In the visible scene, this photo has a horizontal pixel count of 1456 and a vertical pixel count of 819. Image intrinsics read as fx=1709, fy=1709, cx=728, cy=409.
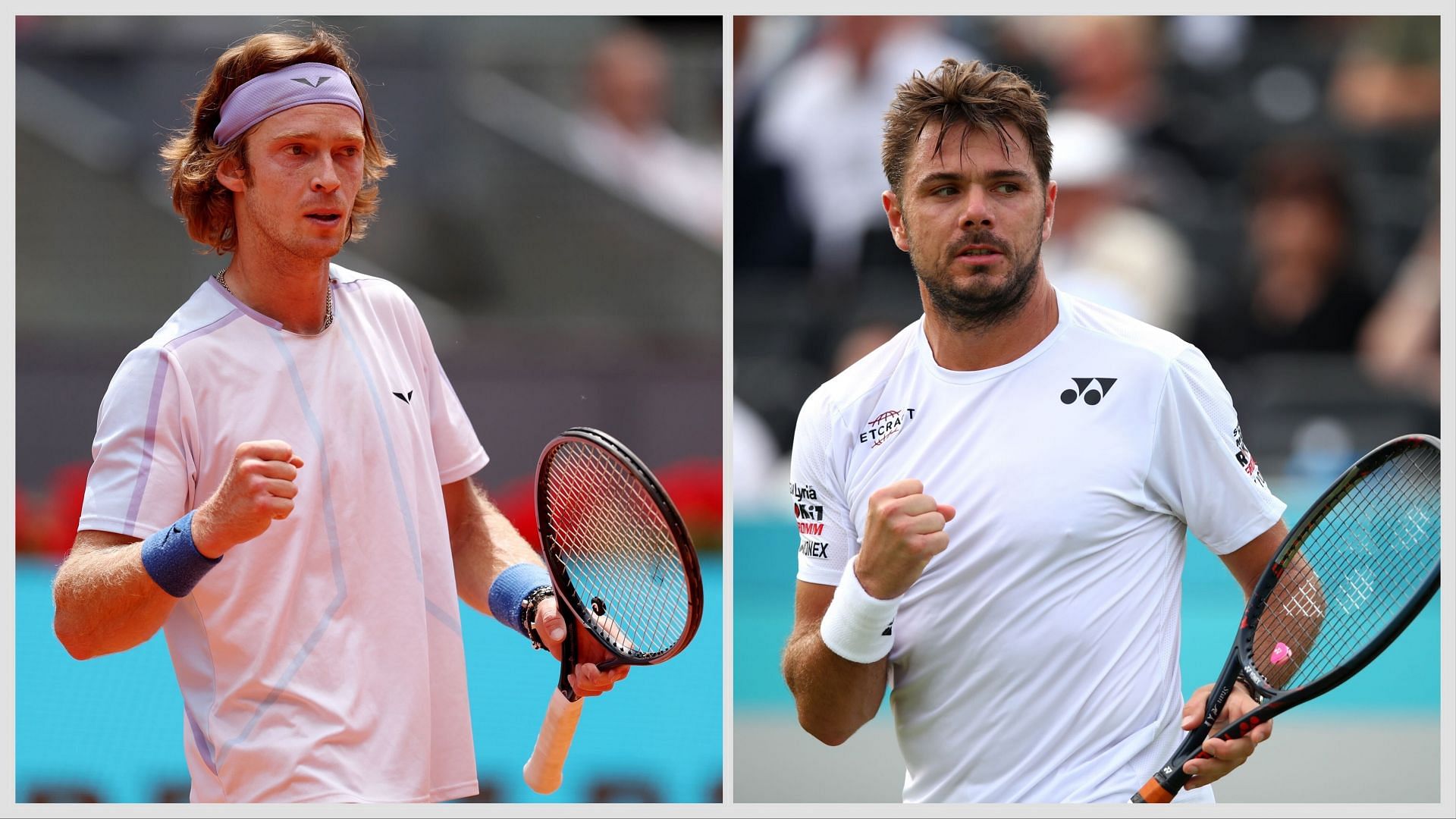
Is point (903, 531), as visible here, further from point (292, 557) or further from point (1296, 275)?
point (1296, 275)

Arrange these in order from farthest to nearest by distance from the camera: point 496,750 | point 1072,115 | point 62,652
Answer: point 1072,115 < point 62,652 < point 496,750

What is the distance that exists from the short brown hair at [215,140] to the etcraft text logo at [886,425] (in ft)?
3.46

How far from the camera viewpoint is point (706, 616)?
548 cm

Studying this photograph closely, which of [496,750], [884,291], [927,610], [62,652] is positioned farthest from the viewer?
[884,291]

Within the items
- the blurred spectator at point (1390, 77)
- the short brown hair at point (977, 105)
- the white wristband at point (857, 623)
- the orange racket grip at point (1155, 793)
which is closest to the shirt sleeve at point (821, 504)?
the white wristband at point (857, 623)

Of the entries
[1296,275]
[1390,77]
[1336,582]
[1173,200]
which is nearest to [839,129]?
[1173,200]

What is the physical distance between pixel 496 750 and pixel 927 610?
96.7 inches

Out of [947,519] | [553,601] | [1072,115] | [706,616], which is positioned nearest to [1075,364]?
[947,519]

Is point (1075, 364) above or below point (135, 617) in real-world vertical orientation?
above

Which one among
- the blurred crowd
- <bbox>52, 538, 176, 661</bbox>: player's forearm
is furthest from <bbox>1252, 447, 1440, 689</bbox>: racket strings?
the blurred crowd

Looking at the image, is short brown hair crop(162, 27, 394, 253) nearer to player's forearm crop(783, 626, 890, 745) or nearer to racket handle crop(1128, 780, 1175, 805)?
player's forearm crop(783, 626, 890, 745)

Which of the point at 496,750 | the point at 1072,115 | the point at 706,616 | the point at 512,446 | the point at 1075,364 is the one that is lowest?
the point at 496,750

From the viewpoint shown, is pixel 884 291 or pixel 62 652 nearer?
pixel 62 652

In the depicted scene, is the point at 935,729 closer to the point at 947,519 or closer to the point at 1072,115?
the point at 947,519
